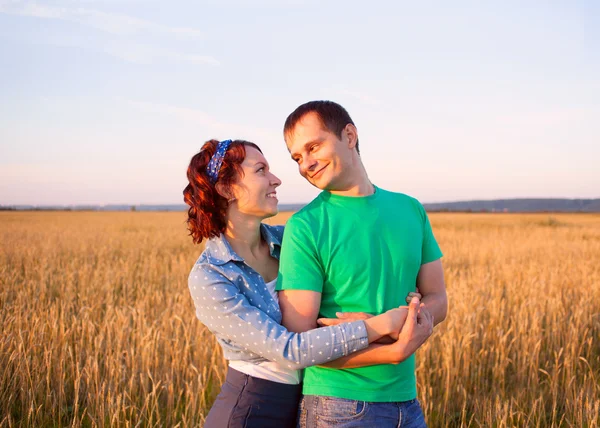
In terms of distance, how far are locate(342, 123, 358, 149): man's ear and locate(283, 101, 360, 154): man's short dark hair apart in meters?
0.02

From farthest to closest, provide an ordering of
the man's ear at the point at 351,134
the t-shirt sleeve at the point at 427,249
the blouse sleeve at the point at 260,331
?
the t-shirt sleeve at the point at 427,249, the man's ear at the point at 351,134, the blouse sleeve at the point at 260,331

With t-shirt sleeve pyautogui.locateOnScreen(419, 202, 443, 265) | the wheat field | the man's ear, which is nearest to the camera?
the man's ear

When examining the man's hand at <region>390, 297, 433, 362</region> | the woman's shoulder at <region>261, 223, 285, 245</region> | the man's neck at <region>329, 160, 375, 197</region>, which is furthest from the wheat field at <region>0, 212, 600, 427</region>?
the man's neck at <region>329, 160, 375, 197</region>

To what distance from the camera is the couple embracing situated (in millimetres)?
1776

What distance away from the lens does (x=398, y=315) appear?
5.88 ft

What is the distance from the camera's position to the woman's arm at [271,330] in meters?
1.72

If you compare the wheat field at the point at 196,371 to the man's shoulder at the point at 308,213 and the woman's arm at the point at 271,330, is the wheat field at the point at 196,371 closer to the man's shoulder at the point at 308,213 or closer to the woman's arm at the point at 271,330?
the woman's arm at the point at 271,330

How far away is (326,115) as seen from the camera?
1936mm

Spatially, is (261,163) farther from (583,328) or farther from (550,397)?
(583,328)

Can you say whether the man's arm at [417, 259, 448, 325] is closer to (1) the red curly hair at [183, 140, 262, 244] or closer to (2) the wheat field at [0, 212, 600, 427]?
(1) the red curly hair at [183, 140, 262, 244]

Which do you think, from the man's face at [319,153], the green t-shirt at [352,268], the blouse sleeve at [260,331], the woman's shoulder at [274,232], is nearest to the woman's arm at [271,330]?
the blouse sleeve at [260,331]

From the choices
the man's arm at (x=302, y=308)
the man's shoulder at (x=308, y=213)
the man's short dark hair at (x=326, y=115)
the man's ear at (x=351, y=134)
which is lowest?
the man's arm at (x=302, y=308)

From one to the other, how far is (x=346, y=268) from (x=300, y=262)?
0.17 metres

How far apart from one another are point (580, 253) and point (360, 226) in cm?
1203
